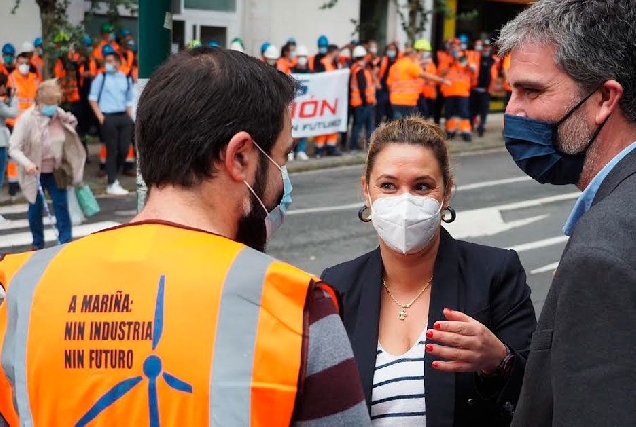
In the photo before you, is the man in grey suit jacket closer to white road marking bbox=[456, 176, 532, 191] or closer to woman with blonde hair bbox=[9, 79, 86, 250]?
woman with blonde hair bbox=[9, 79, 86, 250]

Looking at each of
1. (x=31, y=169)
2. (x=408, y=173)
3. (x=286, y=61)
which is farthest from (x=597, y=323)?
(x=286, y=61)

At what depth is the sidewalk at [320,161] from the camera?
14.6 metres

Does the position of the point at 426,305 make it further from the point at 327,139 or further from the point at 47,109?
the point at 327,139

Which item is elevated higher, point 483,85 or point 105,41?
point 105,41

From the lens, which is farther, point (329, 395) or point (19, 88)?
point (19, 88)

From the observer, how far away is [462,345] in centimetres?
269

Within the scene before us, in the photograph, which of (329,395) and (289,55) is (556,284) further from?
(289,55)

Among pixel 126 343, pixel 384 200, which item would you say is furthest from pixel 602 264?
pixel 384 200

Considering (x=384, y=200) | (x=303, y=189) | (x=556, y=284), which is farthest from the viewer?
(x=303, y=189)

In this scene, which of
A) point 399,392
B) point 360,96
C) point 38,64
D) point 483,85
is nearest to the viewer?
point 399,392

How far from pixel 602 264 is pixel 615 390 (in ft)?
0.71

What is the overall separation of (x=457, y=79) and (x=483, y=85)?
115 cm

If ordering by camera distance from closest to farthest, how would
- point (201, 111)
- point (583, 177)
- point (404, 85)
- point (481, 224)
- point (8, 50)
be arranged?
point (201, 111)
point (583, 177)
point (481, 224)
point (8, 50)
point (404, 85)

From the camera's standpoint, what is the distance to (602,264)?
164 cm
